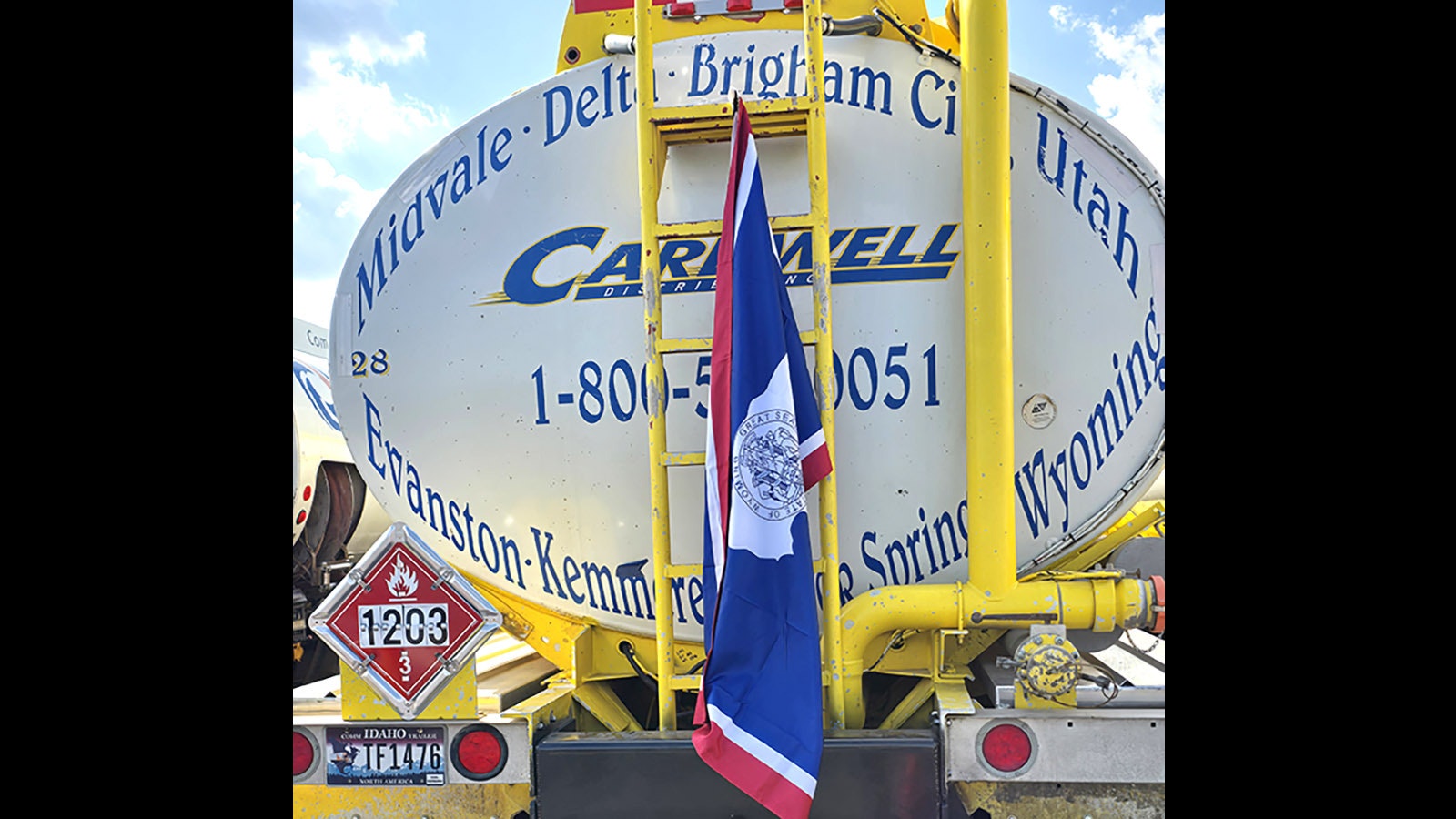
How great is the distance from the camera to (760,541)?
7.30 ft

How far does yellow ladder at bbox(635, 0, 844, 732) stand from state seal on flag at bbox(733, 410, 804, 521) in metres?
0.13

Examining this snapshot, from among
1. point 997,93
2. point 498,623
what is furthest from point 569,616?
point 997,93

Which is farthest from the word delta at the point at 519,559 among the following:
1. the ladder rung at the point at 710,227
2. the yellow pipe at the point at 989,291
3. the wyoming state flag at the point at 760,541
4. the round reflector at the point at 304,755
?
the ladder rung at the point at 710,227

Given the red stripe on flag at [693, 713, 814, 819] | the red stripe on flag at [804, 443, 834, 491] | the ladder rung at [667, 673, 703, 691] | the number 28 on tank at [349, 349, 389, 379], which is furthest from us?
the number 28 on tank at [349, 349, 389, 379]

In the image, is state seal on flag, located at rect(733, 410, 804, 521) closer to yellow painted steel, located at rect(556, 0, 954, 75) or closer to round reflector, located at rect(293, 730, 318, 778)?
yellow painted steel, located at rect(556, 0, 954, 75)

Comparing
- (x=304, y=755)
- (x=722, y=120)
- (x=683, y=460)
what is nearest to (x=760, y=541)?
(x=683, y=460)

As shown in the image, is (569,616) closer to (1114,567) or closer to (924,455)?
(924,455)

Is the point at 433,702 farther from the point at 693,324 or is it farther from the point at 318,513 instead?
the point at 318,513

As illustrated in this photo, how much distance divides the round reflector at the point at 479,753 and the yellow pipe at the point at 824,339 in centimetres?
78

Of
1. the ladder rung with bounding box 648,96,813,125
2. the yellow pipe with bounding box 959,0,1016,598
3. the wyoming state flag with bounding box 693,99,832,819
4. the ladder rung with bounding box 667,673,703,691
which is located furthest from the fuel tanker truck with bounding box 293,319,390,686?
the yellow pipe with bounding box 959,0,1016,598

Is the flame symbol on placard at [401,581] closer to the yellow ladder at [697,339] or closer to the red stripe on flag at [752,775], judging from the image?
the yellow ladder at [697,339]

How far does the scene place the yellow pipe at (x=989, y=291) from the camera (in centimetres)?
239

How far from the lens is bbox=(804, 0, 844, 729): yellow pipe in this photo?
2.33 m

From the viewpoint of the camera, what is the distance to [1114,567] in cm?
279
